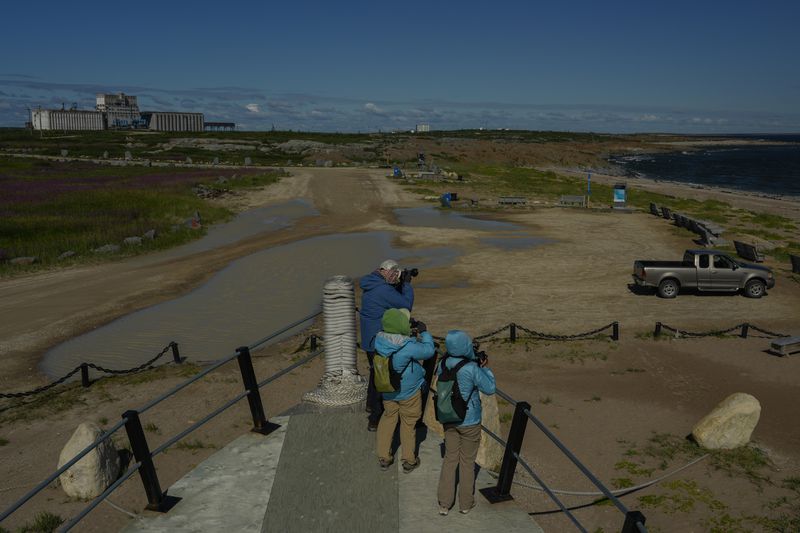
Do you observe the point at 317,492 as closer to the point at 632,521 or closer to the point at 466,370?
the point at 466,370

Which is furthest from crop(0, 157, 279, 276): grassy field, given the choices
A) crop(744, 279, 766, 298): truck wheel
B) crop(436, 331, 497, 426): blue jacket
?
crop(744, 279, 766, 298): truck wheel

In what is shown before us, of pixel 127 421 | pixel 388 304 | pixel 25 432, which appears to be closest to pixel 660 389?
pixel 388 304

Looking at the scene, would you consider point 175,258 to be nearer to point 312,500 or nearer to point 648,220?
point 312,500

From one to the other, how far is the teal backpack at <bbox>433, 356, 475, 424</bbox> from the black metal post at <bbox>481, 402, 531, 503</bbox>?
61cm

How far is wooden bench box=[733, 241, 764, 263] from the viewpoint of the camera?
2612 centimetres

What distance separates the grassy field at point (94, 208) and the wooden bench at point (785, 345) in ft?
87.2

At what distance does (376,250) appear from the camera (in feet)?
97.5

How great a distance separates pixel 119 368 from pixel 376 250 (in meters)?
16.3

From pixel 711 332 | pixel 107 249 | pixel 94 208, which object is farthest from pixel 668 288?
pixel 94 208

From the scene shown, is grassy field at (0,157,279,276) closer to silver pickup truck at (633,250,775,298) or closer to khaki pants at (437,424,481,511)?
silver pickup truck at (633,250,775,298)

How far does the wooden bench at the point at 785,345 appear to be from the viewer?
14602mm

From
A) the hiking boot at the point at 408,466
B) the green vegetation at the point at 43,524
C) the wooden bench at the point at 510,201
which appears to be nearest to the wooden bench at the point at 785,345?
the hiking boot at the point at 408,466

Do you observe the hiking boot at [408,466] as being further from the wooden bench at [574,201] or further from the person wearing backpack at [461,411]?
the wooden bench at [574,201]

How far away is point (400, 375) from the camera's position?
22.5 ft
